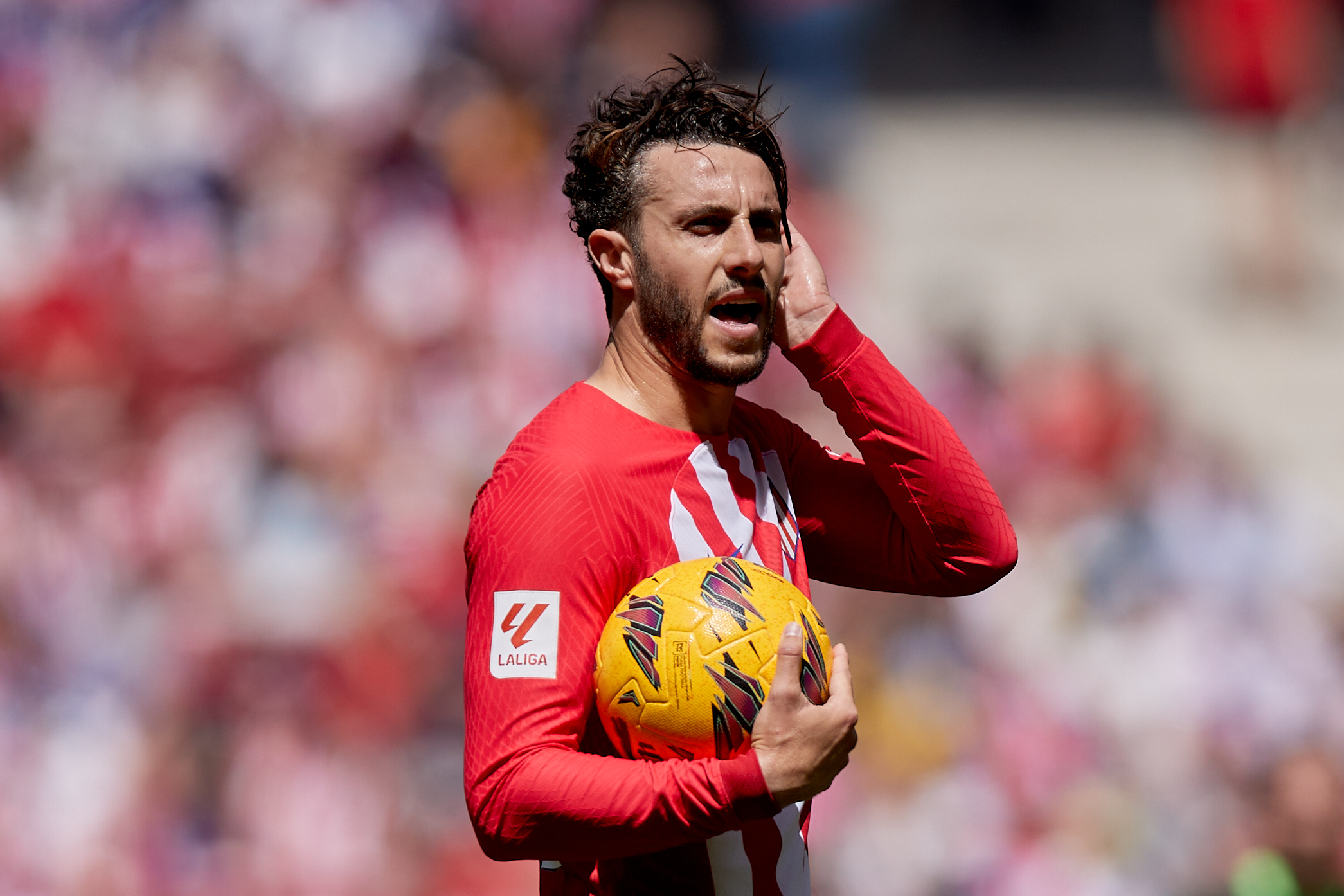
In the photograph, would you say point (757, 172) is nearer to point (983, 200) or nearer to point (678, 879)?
point (678, 879)

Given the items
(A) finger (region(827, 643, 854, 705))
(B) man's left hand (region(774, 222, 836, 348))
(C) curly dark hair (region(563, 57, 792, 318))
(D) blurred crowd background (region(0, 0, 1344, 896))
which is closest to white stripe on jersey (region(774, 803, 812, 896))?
Answer: (A) finger (region(827, 643, 854, 705))

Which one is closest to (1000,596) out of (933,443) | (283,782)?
(283,782)

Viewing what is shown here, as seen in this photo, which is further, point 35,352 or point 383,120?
point 383,120

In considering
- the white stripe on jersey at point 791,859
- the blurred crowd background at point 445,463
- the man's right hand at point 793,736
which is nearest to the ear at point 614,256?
the man's right hand at point 793,736

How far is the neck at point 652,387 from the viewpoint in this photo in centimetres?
275

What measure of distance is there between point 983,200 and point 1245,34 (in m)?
2.49

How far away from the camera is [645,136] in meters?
2.73

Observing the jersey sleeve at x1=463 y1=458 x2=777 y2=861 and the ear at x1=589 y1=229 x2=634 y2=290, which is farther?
the ear at x1=589 y1=229 x2=634 y2=290

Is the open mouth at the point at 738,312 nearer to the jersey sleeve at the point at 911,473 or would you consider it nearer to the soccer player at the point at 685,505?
the soccer player at the point at 685,505

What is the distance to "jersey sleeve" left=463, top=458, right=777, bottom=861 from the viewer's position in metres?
2.32

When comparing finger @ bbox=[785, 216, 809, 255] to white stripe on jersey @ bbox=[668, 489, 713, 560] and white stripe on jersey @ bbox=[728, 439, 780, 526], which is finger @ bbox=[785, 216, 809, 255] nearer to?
white stripe on jersey @ bbox=[728, 439, 780, 526]

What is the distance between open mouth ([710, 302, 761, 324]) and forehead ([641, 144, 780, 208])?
0.16 m

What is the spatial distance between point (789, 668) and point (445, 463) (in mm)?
5738

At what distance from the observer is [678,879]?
2.58 m
